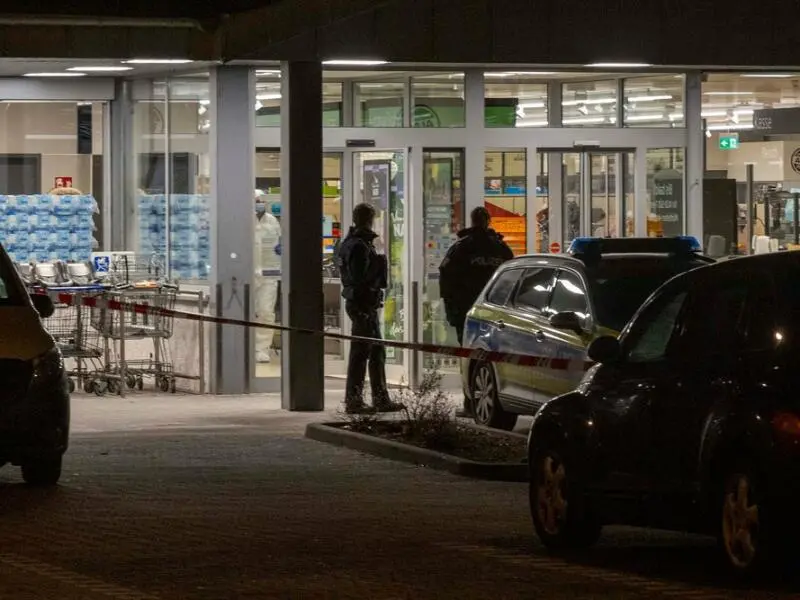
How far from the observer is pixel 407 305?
73.7 ft

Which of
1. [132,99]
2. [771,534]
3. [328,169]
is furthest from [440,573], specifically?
[132,99]

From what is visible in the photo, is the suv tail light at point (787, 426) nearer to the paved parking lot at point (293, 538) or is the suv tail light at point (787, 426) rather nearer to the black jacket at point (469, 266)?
the paved parking lot at point (293, 538)

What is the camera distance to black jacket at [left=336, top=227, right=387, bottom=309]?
1964 centimetres

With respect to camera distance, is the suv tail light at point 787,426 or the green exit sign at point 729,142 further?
the green exit sign at point 729,142

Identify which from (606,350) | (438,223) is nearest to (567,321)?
(606,350)

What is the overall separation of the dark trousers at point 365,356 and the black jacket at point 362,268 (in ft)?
0.39

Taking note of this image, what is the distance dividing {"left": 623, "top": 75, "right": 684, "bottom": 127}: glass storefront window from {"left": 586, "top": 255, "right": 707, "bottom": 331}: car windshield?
6546mm

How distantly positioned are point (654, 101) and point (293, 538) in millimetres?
12964

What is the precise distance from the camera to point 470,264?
19.8 meters

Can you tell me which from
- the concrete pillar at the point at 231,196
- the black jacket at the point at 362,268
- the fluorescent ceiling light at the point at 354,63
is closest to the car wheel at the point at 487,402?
the black jacket at the point at 362,268

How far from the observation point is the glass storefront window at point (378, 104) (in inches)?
878

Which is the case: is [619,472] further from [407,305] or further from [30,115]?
[30,115]

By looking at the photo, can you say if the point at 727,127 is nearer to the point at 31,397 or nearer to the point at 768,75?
the point at 768,75

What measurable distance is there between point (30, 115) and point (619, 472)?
15.5 meters
